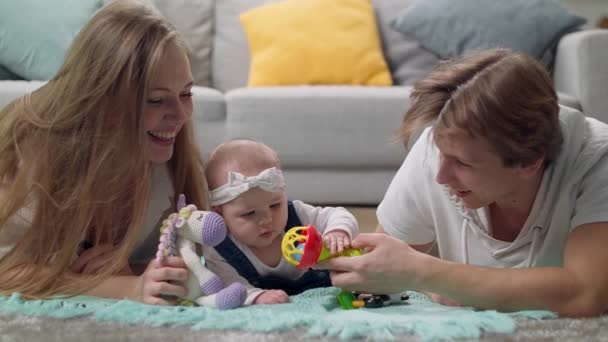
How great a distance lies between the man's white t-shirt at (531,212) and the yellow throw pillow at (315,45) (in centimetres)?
167

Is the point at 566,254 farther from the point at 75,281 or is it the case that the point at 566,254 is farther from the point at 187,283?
the point at 75,281

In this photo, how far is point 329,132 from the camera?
304 cm

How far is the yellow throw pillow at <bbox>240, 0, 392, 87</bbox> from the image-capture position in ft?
10.9

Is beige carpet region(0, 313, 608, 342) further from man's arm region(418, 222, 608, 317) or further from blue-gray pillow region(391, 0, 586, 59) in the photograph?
blue-gray pillow region(391, 0, 586, 59)

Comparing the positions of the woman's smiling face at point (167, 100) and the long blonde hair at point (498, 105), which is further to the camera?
the woman's smiling face at point (167, 100)

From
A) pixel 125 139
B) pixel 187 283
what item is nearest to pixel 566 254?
pixel 187 283

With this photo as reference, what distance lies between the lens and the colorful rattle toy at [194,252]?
1.45m

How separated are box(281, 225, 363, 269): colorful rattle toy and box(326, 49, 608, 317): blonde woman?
36 millimetres

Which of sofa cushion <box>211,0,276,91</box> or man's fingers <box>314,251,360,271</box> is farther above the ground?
man's fingers <box>314,251,360,271</box>

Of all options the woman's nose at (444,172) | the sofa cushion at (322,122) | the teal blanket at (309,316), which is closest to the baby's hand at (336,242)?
the teal blanket at (309,316)

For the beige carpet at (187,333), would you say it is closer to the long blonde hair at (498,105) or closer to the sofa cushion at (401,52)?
the long blonde hair at (498,105)

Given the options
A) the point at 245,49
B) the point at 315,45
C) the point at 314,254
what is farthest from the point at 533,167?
the point at 245,49

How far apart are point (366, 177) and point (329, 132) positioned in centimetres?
24

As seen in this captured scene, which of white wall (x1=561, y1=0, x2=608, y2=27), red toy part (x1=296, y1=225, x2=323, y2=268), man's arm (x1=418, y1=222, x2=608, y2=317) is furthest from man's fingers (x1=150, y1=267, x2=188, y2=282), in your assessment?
white wall (x1=561, y1=0, x2=608, y2=27)
